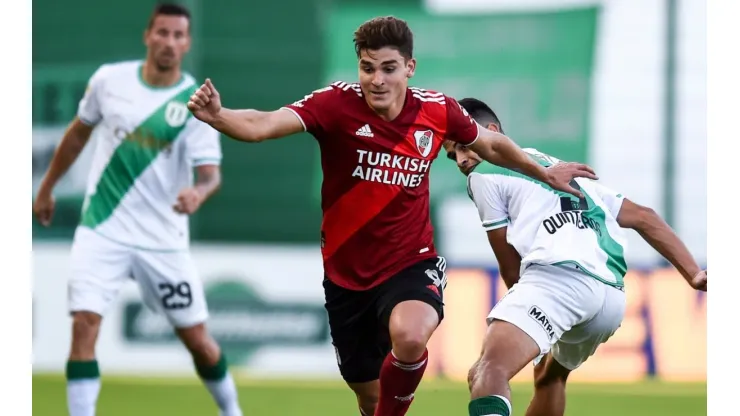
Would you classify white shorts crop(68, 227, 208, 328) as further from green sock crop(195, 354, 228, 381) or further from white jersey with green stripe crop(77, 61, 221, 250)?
green sock crop(195, 354, 228, 381)

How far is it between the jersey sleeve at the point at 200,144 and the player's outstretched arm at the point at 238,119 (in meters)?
1.76

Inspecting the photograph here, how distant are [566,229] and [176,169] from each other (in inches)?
88.7

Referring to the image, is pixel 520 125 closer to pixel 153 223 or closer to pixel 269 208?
pixel 269 208

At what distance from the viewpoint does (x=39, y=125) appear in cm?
987

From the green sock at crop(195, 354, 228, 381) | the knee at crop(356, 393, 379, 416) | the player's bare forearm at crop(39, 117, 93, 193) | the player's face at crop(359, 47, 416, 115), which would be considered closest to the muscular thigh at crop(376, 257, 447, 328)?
the knee at crop(356, 393, 379, 416)

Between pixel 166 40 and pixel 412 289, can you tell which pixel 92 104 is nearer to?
pixel 166 40

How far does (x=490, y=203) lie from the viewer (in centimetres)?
493

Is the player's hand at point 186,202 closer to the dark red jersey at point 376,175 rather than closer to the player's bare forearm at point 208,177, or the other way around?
the player's bare forearm at point 208,177

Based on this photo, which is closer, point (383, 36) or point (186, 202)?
point (383, 36)

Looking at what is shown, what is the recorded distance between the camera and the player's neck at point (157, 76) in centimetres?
620

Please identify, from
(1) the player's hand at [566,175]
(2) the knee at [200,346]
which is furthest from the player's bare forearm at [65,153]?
(1) the player's hand at [566,175]

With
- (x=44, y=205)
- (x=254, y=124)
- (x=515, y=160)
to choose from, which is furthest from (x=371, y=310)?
(x=44, y=205)

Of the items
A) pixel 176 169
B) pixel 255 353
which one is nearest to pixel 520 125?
pixel 255 353

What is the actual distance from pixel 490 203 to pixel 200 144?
72.7 inches
